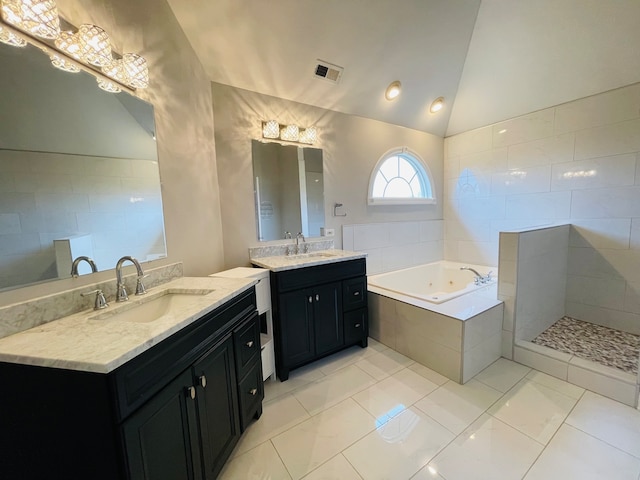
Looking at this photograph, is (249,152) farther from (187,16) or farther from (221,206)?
(187,16)

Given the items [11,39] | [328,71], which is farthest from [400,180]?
[11,39]

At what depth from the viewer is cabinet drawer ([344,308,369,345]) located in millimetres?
2240

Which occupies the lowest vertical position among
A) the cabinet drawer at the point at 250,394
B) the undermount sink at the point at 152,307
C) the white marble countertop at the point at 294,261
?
the cabinet drawer at the point at 250,394

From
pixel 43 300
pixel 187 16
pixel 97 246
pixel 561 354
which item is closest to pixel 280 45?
pixel 187 16

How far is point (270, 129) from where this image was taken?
2.30 meters

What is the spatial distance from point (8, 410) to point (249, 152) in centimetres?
197

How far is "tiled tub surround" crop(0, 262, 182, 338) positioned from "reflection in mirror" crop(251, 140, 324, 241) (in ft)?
3.92

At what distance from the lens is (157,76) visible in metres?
1.54

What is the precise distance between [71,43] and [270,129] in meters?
1.36

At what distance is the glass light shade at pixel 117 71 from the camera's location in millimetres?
1236

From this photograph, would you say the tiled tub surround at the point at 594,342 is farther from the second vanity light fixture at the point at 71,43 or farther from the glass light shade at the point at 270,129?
the second vanity light fixture at the point at 71,43

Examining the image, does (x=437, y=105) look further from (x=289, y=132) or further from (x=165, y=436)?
(x=165, y=436)

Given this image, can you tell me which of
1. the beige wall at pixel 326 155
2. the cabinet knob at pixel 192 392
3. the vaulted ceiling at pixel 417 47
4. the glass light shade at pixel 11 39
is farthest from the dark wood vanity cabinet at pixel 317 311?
the vaulted ceiling at pixel 417 47

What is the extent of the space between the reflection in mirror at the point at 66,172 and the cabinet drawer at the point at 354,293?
1434mm
